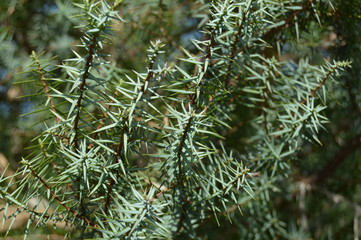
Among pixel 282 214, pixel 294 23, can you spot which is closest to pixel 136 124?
pixel 294 23

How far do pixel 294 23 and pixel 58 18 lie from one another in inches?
16.2

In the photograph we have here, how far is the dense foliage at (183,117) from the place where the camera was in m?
0.38

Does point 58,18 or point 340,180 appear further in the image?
point 340,180

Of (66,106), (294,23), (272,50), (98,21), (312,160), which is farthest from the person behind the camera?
(312,160)

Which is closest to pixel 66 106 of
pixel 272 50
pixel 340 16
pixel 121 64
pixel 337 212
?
pixel 121 64

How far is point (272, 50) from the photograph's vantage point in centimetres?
70

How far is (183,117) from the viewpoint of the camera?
40 centimetres

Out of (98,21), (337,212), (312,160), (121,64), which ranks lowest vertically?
(337,212)

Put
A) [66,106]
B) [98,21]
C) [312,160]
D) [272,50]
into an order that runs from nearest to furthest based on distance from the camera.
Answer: [98,21], [272,50], [66,106], [312,160]

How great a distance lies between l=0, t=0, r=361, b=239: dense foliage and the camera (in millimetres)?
383

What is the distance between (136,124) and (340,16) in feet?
1.24

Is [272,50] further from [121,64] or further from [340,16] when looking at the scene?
[121,64]

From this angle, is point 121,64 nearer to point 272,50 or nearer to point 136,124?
point 272,50

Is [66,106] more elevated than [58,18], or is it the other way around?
[58,18]
